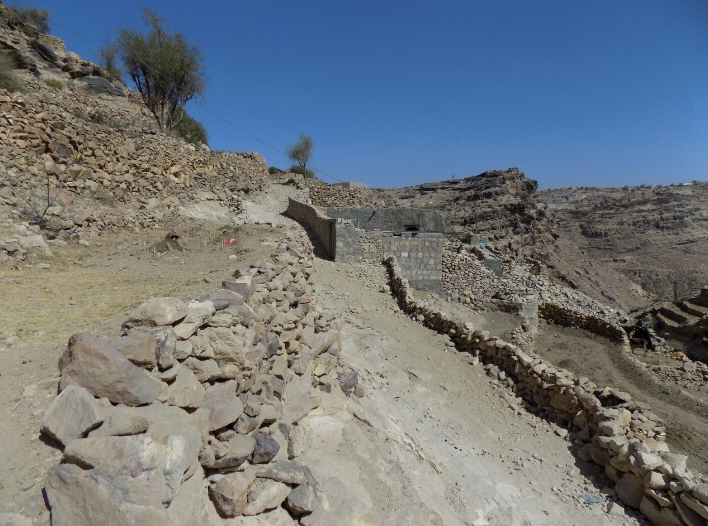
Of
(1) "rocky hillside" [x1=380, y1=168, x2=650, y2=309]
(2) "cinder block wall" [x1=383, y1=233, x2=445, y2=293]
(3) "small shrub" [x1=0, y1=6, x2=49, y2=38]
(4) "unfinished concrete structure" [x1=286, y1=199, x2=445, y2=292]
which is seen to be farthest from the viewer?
(1) "rocky hillside" [x1=380, y1=168, x2=650, y2=309]

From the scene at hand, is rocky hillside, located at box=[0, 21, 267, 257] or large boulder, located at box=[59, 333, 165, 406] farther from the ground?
rocky hillside, located at box=[0, 21, 267, 257]

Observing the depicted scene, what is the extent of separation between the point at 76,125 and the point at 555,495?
1393 cm

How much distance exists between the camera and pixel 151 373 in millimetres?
2338

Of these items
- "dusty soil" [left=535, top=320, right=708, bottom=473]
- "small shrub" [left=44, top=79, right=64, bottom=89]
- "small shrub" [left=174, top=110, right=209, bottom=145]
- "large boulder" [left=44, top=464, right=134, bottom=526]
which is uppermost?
"small shrub" [left=174, top=110, right=209, bottom=145]

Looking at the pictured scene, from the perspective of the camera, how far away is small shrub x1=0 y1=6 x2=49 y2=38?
72.1 ft

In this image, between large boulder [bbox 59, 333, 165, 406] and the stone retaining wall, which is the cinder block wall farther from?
large boulder [bbox 59, 333, 165, 406]

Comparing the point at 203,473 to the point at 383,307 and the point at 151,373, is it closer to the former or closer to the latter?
the point at 151,373

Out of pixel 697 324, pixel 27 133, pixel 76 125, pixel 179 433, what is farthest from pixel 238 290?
pixel 697 324

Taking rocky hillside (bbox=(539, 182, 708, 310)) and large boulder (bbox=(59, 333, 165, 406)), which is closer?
large boulder (bbox=(59, 333, 165, 406))

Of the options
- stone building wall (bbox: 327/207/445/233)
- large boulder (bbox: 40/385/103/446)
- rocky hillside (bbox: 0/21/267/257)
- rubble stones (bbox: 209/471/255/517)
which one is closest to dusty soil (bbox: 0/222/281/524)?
large boulder (bbox: 40/385/103/446)

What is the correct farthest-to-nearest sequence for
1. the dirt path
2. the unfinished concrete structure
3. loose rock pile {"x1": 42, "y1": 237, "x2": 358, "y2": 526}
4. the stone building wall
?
the stone building wall
the unfinished concrete structure
the dirt path
loose rock pile {"x1": 42, "y1": 237, "x2": 358, "y2": 526}

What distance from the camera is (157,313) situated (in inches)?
104

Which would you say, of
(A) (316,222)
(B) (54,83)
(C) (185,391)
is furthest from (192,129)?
(C) (185,391)

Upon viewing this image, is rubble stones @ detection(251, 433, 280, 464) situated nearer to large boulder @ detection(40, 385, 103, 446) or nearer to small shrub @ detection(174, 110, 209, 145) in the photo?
large boulder @ detection(40, 385, 103, 446)
